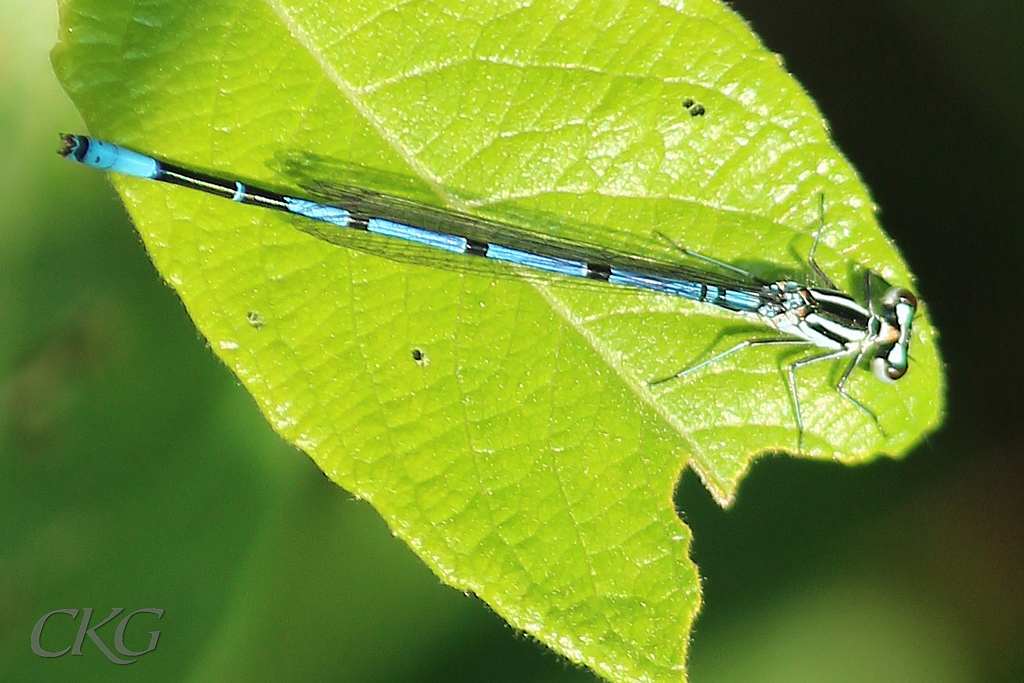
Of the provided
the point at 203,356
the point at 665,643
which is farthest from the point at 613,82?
the point at 203,356

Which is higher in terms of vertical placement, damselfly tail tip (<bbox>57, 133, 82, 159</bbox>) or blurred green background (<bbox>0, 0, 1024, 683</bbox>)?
damselfly tail tip (<bbox>57, 133, 82, 159</bbox>)

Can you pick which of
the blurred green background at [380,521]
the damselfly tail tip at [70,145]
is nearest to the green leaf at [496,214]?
the damselfly tail tip at [70,145]

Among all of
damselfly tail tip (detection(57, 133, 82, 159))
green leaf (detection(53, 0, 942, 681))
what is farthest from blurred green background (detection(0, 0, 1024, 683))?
green leaf (detection(53, 0, 942, 681))

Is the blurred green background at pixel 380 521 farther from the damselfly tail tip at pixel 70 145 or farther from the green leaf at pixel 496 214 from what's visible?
the green leaf at pixel 496 214

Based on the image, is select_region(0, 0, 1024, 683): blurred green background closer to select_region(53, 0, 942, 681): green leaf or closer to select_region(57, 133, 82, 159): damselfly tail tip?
select_region(57, 133, 82, 159): damselfly tail tip

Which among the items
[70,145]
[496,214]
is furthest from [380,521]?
[70,145]

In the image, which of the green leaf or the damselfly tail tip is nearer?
the green leaf

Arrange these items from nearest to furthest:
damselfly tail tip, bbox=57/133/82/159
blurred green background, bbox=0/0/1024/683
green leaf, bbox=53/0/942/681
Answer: green leaf, bbox=53/0/942/681 < damselfly tail tip, bbox=57/133/82/159 < blurred green background, bbox=0/0/1024/683
